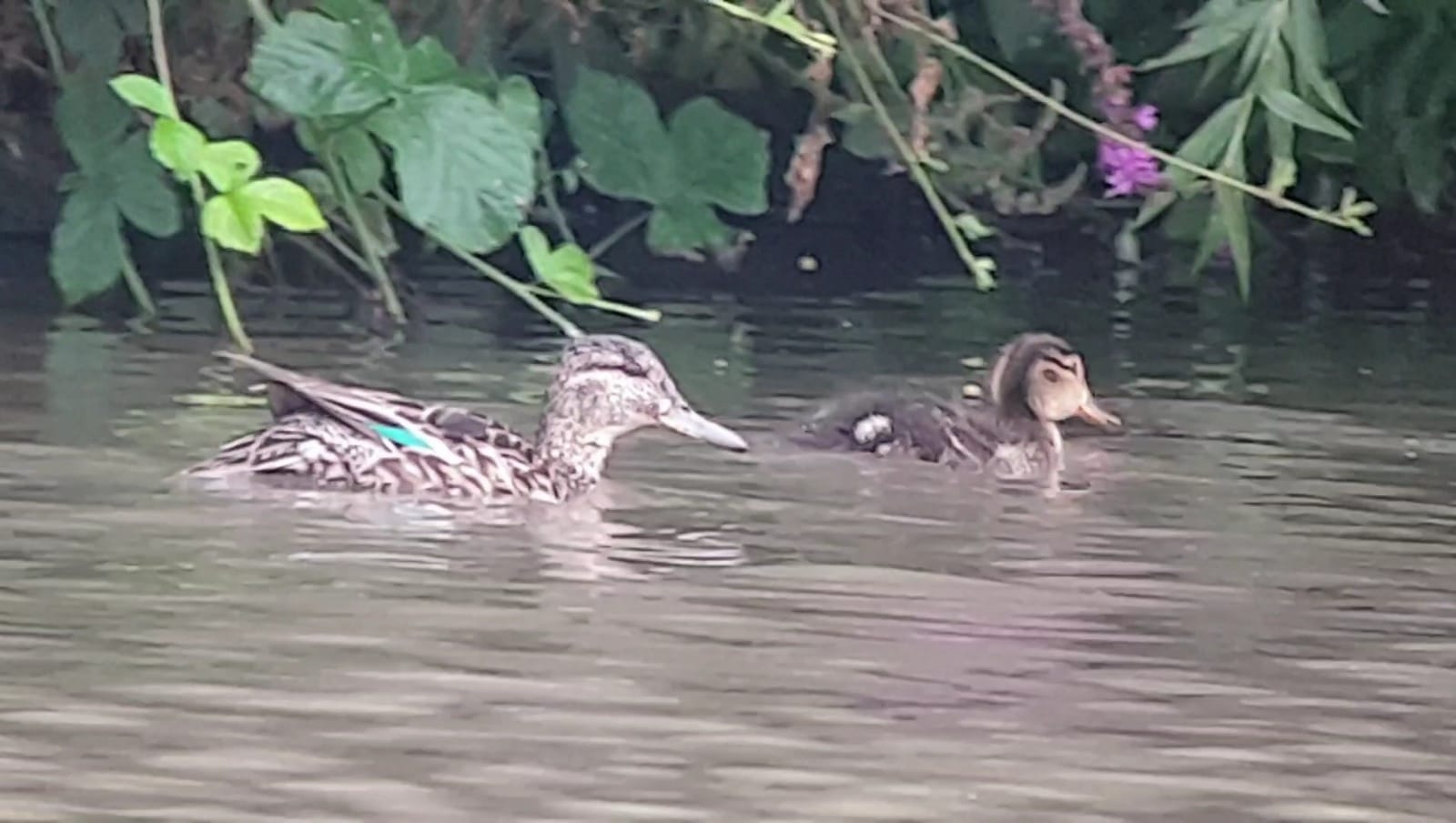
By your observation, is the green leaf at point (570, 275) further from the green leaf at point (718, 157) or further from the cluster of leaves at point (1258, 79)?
the green leaf at point (718, 157)

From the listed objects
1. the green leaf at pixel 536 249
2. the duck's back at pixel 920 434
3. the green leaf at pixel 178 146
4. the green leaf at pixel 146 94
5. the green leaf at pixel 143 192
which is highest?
the green leaf at pixel 146 94

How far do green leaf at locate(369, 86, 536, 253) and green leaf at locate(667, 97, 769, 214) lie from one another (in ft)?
5.71

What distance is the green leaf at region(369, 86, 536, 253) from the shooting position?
752cm

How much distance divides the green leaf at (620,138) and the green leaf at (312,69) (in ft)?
5.36

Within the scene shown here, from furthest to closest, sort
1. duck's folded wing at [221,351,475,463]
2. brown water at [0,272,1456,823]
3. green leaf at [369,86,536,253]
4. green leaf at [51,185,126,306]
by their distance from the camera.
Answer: green leaf at [51,185,126,306] < green leaf at [369,86,536,253] < duck's folded wing at [221,351,475,463] < brown water at [0,272,1456,823]

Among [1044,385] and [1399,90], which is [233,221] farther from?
[1399,90]

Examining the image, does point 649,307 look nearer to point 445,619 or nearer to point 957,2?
point 957,2

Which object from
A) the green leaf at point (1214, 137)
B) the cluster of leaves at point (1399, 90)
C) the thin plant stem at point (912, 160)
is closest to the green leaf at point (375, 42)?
the thin plant stem at point (912, 160)

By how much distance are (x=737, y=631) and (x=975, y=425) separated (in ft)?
9.07

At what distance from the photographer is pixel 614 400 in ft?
25.1

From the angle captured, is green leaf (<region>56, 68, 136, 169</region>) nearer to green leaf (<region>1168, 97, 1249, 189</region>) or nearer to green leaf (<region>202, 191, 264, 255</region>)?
green leaf (<region>202, 191, 264, 255</region>)

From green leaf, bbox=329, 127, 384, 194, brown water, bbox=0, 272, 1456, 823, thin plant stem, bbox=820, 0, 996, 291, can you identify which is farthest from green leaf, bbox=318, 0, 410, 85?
thin plant stem, bbox=820, 0, 996, 291

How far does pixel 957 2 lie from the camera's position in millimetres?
12086

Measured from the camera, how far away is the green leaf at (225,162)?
280 inches
